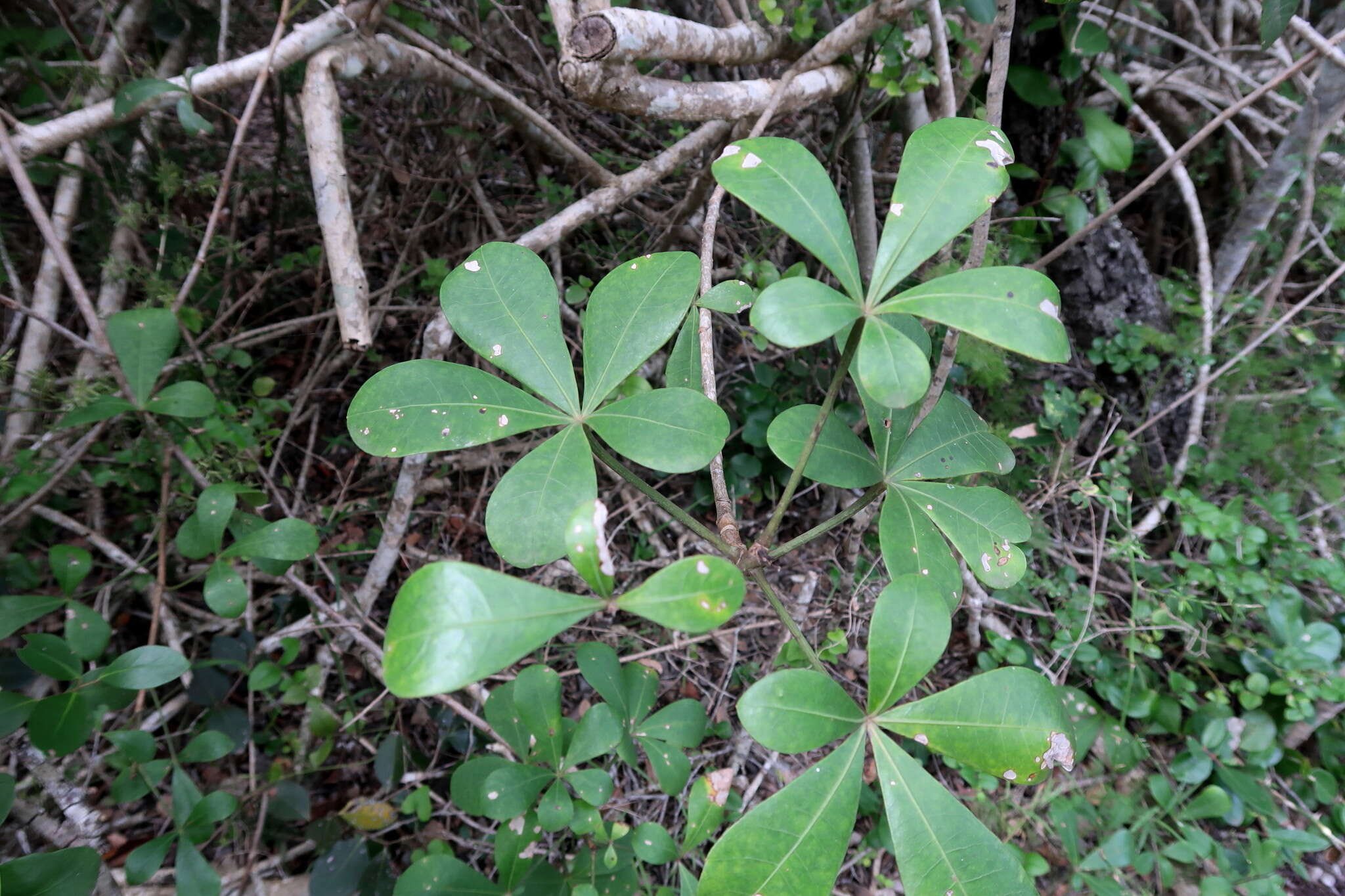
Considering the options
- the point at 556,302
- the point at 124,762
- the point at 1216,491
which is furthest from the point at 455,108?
the point at 1216,491

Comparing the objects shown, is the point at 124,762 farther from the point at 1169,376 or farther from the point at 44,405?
the point at 1169,376

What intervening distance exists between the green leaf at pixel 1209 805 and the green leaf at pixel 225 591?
2643mm

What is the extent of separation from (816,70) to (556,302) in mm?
1289

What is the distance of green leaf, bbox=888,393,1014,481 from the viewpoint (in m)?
1.20

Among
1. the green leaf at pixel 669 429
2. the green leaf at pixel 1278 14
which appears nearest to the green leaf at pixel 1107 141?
the green leaf at pixel 1278 14

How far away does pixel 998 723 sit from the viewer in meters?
0.92

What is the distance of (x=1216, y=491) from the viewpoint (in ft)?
8.32

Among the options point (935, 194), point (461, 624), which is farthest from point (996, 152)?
point (461, 624)

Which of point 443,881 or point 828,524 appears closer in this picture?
point 828,524

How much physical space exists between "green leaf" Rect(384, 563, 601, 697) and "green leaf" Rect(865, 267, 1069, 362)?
58 cm

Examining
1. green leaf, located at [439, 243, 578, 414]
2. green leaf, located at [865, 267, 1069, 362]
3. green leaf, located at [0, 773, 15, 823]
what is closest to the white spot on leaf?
green leaf, located at [865, 267, 1069, 362]

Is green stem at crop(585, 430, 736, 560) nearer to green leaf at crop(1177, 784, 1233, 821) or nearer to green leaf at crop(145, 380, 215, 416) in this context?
green leaf at crop(145, 380, 215, 416)

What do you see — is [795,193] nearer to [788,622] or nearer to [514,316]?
[514,316]

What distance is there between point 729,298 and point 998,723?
826mm
